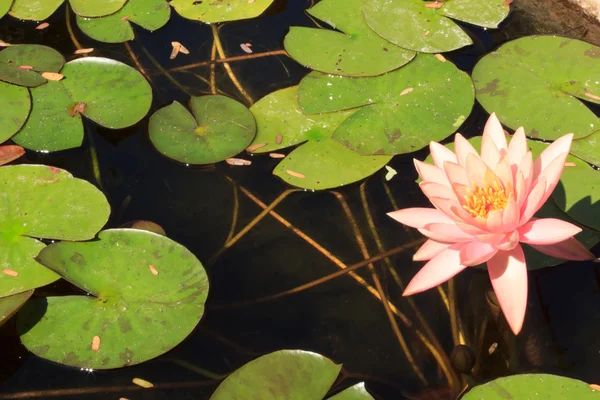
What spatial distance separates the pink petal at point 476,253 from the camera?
191cm

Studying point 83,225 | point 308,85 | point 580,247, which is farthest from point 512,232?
point 83,225

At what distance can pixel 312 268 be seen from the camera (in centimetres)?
263

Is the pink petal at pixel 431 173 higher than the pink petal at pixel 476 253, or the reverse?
the pink petal at pixel 431 173

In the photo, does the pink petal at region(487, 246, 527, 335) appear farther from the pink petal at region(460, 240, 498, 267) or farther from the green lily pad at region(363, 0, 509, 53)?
the green lily pad at region(363, 0, 509, 53)

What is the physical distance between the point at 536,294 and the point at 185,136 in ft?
5.97

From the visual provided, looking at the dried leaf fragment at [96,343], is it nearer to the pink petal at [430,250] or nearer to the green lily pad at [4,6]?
the pink petal at [430,250]

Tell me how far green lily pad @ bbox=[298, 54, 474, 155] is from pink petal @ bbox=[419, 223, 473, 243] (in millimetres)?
849

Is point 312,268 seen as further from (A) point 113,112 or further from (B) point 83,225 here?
(A) point 113,112

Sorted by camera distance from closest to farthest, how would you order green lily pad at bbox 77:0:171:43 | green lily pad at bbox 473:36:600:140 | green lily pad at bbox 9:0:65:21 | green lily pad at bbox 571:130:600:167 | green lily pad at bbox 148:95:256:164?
green lily pad at bbox 571:130:600:167, green lily pad at bbox 473:36:600:140, green lily pad at bbox 148:95:256:164, green lily pad at bbox 77:0:171:43, green lily pad at bbox 9:0:65:21

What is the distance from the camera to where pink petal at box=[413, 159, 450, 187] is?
2139 millimetres

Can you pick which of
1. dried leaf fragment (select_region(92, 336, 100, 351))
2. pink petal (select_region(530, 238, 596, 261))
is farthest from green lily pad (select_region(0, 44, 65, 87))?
pink petal (select_region(530, 238, 596, 261))

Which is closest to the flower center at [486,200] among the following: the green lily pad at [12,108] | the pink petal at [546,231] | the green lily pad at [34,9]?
the pink petal at [546,231]

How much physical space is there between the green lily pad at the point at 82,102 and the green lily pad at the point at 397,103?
3.04ft

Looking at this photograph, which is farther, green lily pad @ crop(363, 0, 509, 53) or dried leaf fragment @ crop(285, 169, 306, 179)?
green lily pad @ crop(363, 0, 509, 53)
